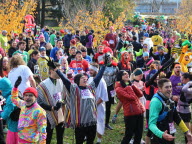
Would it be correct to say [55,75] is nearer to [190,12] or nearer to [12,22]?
[12,22]

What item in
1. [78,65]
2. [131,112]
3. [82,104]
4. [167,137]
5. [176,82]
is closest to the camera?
[167,137]

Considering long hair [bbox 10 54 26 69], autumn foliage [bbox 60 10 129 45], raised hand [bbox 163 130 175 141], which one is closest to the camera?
raised hand [bbox 163 130 175 141]

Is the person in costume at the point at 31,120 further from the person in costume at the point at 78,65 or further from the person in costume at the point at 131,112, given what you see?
the person in costume at the point at 78,65

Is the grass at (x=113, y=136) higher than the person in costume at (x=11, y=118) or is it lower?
lower

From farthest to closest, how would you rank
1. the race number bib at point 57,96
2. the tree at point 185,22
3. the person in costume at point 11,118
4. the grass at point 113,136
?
the tree at point 185,22 < the grass at point 113,136 < the race number bib at point 57,96 < the person in costume at point 11,118

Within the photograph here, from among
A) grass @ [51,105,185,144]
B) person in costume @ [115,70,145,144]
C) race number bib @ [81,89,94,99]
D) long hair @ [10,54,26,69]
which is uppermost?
long hair @ [10,54,26,69]

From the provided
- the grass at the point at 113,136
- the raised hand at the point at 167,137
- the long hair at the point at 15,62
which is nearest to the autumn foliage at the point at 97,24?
the grass at the point at 113,136

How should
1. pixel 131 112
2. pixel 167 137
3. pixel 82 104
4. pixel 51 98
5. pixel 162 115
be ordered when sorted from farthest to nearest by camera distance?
pixel 131 112 < pixel 51 98 < pixel 82 104 < pixel 162 115 < pixel 167 137

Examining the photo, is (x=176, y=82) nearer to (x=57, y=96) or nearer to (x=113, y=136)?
(x=113, y=136)

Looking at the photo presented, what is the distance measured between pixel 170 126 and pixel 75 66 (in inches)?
191

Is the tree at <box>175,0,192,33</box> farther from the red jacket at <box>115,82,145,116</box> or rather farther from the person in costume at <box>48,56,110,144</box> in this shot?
the person in costume at <box>48,56,110,144</box>

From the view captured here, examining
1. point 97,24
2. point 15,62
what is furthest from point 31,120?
point 97,24

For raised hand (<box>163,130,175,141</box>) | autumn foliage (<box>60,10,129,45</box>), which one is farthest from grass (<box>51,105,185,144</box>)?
autumn foliage (<box>60,10,129,45</box>)

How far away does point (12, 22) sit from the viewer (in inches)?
859
